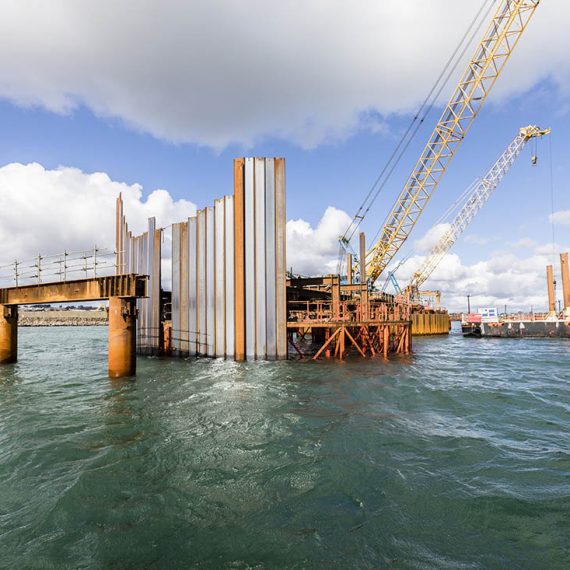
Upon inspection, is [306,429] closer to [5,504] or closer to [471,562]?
[471,562]

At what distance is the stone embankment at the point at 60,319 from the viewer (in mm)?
107188

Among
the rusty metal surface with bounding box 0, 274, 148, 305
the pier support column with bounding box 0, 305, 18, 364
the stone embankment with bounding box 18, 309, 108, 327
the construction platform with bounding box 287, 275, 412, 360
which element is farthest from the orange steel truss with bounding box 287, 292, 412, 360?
the stone embankment with bounding box 18, 309, 108, 327

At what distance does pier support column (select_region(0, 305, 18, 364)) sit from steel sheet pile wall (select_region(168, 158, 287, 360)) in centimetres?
1016

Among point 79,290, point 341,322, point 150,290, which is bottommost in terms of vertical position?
point 341,322

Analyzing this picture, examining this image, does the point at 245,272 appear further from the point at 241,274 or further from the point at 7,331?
the point at 7,331

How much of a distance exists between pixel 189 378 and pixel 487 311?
58.5 m

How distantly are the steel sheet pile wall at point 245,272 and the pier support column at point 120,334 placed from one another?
634 centimetres

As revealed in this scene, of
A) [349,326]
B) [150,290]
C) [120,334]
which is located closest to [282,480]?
[120,334]

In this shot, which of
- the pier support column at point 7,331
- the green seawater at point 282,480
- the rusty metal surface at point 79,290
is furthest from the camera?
the pier support column at point 7,331

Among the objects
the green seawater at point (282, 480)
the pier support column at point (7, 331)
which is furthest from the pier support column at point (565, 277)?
the pier support column at point (7, 331)

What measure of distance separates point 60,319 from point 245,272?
11820 cm

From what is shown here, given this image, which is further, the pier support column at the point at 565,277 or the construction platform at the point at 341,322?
the pier support column at the point at 565,277

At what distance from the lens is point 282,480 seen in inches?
267

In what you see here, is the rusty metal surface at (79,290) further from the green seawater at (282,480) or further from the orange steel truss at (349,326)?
the orange steel truss at (349,326)
